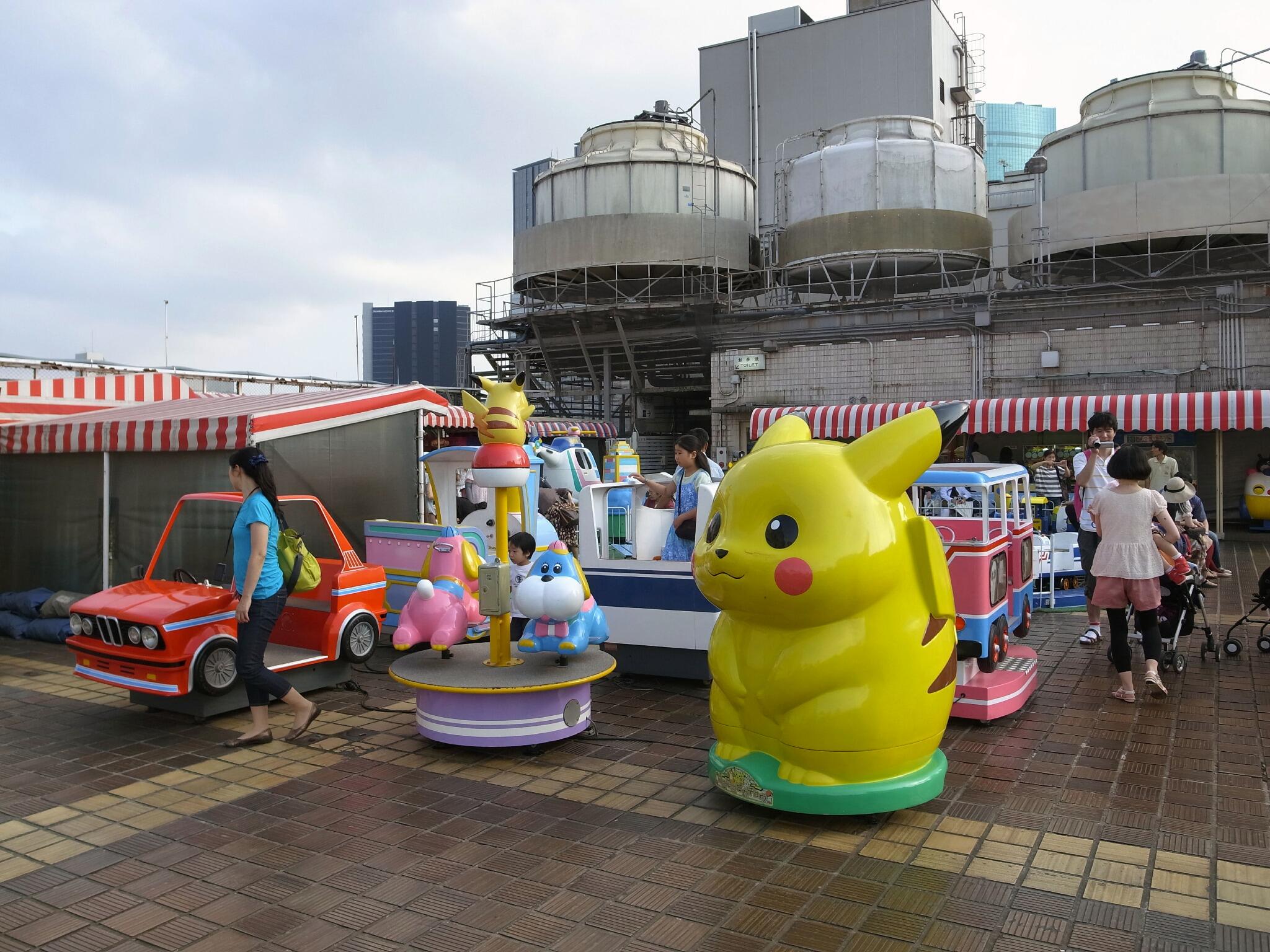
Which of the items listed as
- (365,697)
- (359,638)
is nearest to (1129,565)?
(365,697)

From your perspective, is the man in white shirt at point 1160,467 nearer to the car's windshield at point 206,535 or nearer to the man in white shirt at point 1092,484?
the man in white shirt at point 1092,484

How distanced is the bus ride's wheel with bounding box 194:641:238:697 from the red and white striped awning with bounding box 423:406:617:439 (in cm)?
1199

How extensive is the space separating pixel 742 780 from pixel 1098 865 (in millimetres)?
1751

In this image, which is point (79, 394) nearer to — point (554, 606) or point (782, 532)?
point (554, 606)

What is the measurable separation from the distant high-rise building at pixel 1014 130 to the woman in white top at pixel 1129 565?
56.4m

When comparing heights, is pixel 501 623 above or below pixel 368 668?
above

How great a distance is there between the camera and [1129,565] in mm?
7070

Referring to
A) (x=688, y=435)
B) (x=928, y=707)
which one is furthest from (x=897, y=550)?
(x=688, y=435)

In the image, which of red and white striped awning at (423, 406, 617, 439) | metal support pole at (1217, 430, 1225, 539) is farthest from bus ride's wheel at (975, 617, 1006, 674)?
red and white striped awning at (423, 406, 617, 439)

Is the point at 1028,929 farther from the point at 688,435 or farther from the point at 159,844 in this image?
the point at 688,435

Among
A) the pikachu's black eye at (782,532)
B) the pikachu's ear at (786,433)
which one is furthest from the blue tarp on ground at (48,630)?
the pikachu's black eye at (782,532)

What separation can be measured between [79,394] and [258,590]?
10246 millimetres

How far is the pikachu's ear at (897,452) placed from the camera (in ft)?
15.7

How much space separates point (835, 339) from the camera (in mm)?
25031
